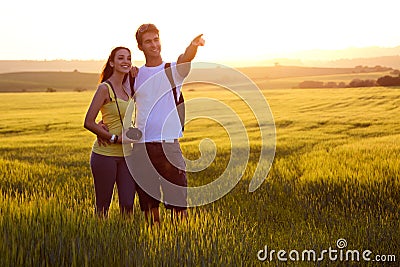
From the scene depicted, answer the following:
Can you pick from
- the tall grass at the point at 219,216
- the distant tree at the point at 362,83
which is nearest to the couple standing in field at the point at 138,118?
the tall grass at the point at 219,216

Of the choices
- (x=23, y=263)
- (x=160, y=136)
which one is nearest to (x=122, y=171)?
(x=160, y=136)

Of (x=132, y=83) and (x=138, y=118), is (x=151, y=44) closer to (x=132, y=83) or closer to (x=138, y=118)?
(x=132, y=83)

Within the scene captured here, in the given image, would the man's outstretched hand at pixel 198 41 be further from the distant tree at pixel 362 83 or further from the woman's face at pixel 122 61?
the distant tree at pixel 362 83

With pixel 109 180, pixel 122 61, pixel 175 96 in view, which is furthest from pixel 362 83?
pixel 109 180

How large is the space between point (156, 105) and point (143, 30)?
669 mm

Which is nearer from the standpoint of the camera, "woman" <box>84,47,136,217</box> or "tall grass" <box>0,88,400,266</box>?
"tall grass" <box>0,88,400,266</box>

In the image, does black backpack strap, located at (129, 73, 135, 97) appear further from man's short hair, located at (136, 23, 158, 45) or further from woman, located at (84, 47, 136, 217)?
man's short hair, located at (136, 23, 158, 45)

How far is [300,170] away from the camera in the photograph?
945 cm

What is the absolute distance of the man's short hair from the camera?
4.87 metres

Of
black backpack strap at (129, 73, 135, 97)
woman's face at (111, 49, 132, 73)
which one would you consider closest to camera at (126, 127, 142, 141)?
black backpack strap at (129, 73, 135, 97)

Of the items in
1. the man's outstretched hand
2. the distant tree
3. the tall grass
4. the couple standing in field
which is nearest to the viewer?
the tall grass

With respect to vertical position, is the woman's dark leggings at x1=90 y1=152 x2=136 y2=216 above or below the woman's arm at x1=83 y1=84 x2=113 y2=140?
below

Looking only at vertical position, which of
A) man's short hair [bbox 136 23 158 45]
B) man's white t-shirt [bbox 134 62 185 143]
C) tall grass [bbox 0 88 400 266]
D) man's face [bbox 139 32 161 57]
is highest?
man's short hair [bbox 136 23 158 45]

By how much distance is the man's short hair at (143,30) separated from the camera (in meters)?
4.87
